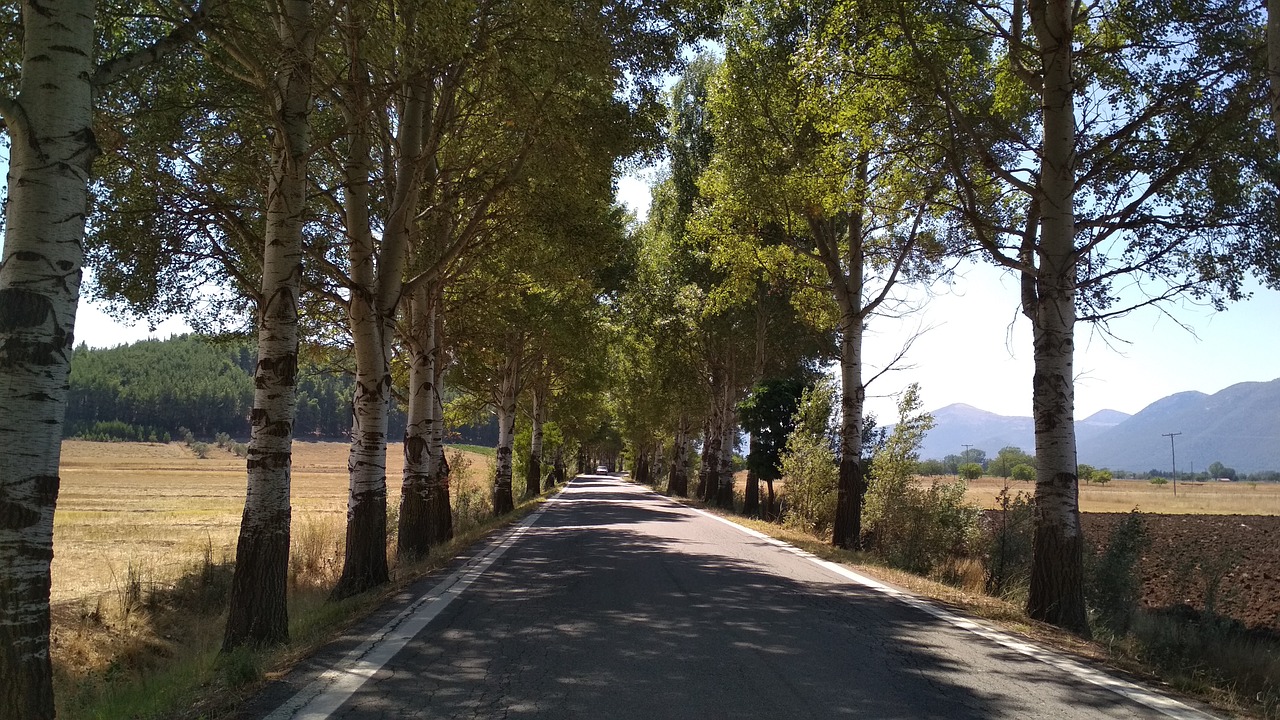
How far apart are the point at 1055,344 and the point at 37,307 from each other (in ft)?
30.3

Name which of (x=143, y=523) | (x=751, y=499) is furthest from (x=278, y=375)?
(x=143, y=523)

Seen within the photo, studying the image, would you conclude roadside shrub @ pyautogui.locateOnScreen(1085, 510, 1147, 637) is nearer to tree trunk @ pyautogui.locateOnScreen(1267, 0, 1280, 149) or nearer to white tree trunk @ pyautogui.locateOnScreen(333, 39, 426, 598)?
tree trunk @ pyautogui.locateOnScreen(1267, 0, 1280, 149)

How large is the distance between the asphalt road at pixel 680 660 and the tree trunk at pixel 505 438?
1495 cm

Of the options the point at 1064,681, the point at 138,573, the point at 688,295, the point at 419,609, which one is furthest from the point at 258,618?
the point at 688,295

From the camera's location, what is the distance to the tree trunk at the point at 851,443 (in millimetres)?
15047

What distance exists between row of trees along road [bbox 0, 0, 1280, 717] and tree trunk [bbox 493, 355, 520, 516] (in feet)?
24.5

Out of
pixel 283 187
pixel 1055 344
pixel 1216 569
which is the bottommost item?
pixel 1216 569

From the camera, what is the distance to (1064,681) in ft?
17.6

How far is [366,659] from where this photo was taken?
558 centimetres

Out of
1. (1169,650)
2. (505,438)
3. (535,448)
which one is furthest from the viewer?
(535,448)

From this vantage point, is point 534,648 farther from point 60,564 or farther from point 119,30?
point 60,564

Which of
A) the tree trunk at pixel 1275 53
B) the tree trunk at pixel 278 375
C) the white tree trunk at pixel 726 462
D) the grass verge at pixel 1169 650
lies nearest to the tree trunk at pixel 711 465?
the white tree trunk at pixel 726 462

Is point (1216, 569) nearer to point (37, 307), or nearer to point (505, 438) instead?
point (37, 307)

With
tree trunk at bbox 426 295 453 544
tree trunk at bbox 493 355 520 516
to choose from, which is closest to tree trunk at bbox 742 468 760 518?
tree trunk at bbox 493 355 520 516
